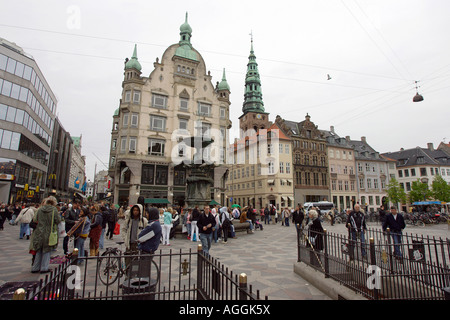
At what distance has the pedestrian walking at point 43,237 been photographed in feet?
22.9

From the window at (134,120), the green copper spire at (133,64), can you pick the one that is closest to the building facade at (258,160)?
the window at (134,120)

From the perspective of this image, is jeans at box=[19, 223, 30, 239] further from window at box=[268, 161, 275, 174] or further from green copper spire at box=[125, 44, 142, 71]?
window at box=[268, 161, 275, 174]

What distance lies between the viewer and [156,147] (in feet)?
115

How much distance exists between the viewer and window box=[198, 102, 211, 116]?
3869cm

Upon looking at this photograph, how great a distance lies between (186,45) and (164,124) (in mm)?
14246

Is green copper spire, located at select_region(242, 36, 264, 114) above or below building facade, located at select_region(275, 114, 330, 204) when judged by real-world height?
above

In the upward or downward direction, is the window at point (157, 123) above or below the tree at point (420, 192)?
above

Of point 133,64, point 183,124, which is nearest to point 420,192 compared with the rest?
point 183,124

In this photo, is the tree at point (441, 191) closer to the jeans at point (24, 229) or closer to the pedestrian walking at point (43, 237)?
the pedestrian walking at point (43, 237)

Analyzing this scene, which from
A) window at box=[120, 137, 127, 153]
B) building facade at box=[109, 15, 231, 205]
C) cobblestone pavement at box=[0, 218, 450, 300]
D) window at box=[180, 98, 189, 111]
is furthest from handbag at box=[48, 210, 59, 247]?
window at box=[180, 98, 189, 111]
